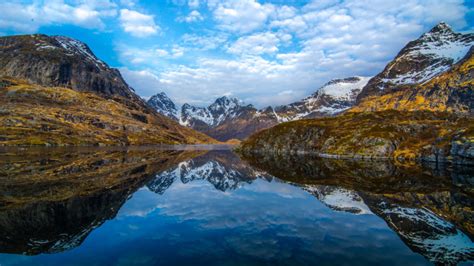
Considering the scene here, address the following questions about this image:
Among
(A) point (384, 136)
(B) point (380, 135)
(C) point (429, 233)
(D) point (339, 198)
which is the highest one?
(B) point (380, 135)

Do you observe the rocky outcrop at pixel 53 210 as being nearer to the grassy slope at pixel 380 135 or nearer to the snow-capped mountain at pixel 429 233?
the snow-capped mountain at pixel 429 233

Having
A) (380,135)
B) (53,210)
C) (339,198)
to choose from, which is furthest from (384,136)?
(53,210)

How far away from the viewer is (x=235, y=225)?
33.4 meters

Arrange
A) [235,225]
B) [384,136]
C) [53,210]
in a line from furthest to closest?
[384,136] → [53,210] → [235,225]

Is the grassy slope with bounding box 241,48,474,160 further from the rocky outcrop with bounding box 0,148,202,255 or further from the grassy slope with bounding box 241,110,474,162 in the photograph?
the rocky outcrop with bounding box 0,148,202,255

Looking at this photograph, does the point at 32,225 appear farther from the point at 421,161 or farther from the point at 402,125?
the point at 402,125

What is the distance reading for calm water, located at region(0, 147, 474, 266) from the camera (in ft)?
76.9

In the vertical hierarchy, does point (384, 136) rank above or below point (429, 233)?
above

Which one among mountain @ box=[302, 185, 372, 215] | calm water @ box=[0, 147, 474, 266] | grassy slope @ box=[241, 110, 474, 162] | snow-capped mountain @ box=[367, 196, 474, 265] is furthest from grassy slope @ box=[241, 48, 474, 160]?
snow-capped mountain @ box=[367, 196, 474, 265]

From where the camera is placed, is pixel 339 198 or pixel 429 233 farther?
pixel 339 198

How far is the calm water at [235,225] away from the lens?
23.4 m

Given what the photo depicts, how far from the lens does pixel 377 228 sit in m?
31.8

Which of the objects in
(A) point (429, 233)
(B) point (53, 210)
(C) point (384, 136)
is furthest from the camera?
(C) point (384, 136)

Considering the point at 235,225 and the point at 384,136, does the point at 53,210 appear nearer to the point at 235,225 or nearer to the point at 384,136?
the point at 235,225
